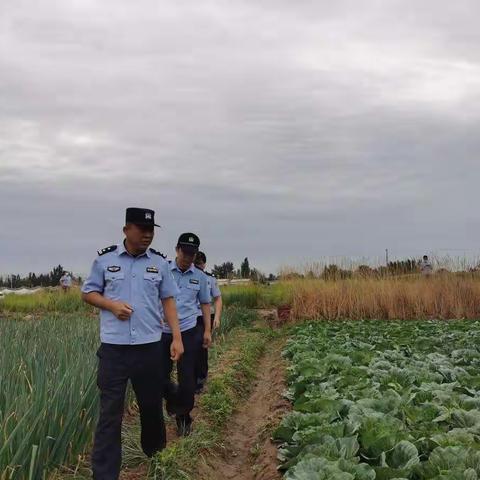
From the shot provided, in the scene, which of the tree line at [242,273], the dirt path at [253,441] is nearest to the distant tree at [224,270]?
the tree line at [242,273]

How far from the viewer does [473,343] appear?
34.6 feet

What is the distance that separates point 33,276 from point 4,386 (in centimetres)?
4362

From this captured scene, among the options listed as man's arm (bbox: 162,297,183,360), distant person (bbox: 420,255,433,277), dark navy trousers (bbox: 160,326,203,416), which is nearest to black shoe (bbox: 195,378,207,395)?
dark navy trousers (bbox: 160,326,203,416)

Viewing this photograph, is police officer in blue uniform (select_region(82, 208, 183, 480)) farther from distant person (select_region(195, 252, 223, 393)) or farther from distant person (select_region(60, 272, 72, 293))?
distant person (select_region(60, 272, 72, 293))

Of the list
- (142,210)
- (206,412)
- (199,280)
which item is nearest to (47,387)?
(142,210)

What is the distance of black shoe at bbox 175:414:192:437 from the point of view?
585 cm

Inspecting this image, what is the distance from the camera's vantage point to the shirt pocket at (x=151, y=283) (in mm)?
4461

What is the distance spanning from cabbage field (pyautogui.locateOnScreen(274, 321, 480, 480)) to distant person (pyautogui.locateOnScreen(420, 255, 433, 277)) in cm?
1160

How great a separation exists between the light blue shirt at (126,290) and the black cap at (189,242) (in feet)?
5.13

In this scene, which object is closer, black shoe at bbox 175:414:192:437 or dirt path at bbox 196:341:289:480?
dirt path at bbox 196:341:289:480

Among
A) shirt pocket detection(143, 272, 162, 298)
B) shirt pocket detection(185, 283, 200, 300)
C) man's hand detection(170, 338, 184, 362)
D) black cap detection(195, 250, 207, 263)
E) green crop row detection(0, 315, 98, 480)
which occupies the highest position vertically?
black cap detection(195, 250, 207, 263)

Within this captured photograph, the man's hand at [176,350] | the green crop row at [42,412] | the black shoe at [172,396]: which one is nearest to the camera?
the green crop row at [42,412]

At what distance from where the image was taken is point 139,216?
437 cm

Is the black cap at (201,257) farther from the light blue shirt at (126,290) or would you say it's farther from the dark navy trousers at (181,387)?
the light blue shirt at (126,290)
